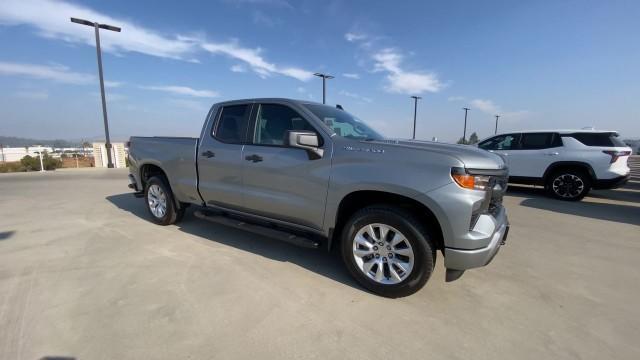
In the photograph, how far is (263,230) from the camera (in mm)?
3561

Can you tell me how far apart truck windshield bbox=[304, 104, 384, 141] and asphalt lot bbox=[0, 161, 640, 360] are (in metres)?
1.52

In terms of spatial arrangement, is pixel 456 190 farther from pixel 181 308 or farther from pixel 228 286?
pixel 181 308

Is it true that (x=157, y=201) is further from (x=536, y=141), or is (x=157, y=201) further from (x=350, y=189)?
(x=536, y=141)

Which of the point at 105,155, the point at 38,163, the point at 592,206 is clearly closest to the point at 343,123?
the point at 592,206

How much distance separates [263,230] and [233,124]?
4.81 feet

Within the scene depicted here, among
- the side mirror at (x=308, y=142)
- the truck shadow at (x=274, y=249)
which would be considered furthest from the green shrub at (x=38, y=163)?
the side mirror at (x=308, y=142)

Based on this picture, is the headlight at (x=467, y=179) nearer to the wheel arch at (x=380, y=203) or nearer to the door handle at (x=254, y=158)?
the wheel arch at (x=380, y=203)

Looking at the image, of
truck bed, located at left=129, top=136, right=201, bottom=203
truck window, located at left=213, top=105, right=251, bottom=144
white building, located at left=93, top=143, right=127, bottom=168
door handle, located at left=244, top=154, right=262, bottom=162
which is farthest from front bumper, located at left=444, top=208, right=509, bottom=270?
white building, located at left=93, top=143, right=127, bottom=168

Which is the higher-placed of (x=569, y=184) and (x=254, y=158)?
(x=254, y=158)

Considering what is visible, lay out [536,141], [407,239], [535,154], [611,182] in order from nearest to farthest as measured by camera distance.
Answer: [407,239] < [611,182] < [535,154] < [536,141]

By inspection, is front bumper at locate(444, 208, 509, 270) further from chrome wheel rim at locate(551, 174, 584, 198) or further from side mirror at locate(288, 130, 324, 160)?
chrome wheel rim at locate(551, 174, 584, 198)

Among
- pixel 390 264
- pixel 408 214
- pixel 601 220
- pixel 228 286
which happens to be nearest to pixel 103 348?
pixel 228 286

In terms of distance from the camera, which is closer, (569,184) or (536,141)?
(569,184)

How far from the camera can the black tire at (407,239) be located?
8.69 feet
